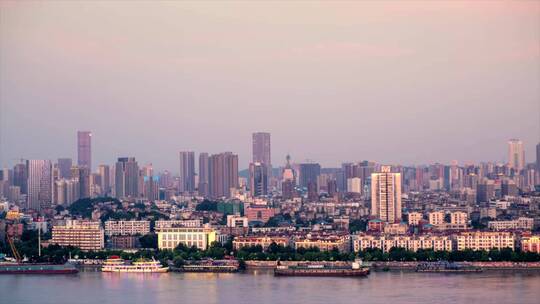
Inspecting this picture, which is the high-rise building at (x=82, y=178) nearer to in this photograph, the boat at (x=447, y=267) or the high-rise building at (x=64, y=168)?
the high-rise building at (x=64, y=168)

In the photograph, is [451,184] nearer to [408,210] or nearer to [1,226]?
[408,210]

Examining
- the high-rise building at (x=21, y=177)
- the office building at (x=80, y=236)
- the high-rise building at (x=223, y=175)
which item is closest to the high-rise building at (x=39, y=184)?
the high-rise building at (x=21, y=177)

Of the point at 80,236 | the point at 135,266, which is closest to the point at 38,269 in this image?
the point at 135,266

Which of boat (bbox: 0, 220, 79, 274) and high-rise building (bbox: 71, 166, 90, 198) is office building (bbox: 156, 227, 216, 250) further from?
high-rise building (bbox: 71, 166, 90, 198)

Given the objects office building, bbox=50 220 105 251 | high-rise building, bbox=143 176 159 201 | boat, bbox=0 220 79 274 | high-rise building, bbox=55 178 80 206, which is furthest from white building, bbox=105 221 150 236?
high-rise building, bbox=143 176 159 201

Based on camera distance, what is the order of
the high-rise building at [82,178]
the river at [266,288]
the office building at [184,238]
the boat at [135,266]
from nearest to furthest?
the river at [266,288]
the boat at [135,266]
the office building at [184,238]
the high-rise building at [82,178]

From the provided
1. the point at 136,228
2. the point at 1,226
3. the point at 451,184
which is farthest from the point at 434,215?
the point at 451,184
